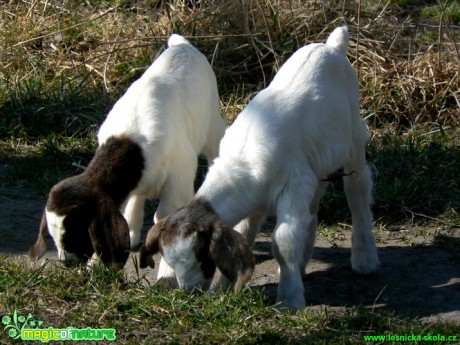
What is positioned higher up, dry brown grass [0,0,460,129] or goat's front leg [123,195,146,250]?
dry brown grass [0,0,460,129]

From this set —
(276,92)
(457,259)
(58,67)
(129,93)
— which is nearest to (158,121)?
(129,93)

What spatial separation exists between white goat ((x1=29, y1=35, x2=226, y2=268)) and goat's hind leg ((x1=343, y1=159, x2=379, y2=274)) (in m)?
1.13

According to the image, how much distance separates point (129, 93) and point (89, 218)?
1.28 m

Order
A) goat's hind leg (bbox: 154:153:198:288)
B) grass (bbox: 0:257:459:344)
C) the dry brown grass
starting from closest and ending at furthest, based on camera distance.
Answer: grass (bbox: 0:257:459:344) < goat's hind leg (bbox: 154:153:198:288) < the dry brown grass

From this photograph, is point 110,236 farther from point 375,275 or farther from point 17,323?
point 375,275

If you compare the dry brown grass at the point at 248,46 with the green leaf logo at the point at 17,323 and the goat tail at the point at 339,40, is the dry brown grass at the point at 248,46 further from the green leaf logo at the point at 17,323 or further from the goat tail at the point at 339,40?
the green leaf logo at the point at 17,323

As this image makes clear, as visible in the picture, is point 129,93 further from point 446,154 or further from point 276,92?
point 446,154

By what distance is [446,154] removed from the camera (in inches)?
314

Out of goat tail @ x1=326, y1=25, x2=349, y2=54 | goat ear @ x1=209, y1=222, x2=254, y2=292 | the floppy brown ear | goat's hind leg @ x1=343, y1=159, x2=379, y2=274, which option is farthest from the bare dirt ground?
goat tail @ x1=326, y1=25, x2=349, y2=54

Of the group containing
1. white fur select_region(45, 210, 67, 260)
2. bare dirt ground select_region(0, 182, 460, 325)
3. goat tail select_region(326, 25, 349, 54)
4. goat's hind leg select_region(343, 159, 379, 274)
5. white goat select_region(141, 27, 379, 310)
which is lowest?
bare dirt ground select_region(0, 182, 460, 325)

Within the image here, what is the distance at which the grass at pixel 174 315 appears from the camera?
4.78m

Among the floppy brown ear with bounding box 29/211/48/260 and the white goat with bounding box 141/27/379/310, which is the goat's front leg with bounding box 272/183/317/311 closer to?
the white goat with bounding box 141/27/379/310

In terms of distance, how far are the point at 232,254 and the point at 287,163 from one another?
747 mm

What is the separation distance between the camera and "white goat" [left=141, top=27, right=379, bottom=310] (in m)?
5.17
